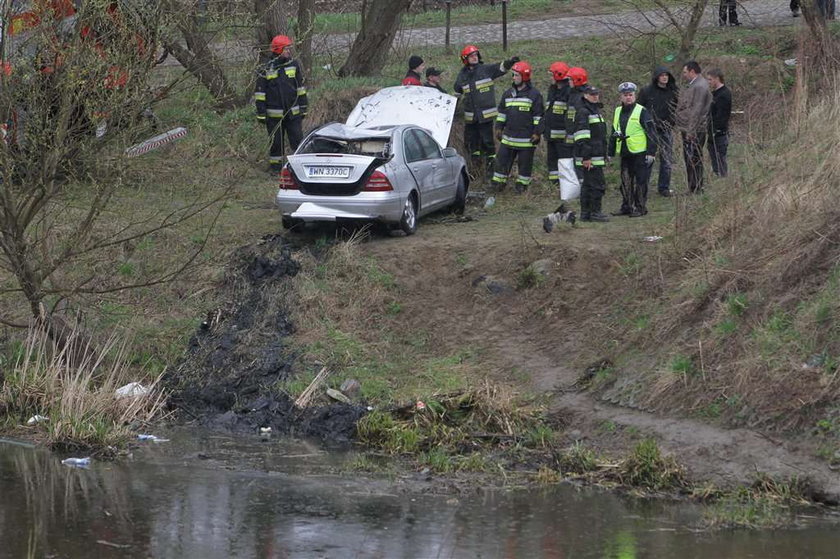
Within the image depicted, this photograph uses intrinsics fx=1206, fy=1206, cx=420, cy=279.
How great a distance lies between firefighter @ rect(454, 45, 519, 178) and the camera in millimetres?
17844

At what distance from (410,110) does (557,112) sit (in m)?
2.13

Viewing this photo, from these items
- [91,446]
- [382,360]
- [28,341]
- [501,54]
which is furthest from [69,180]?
[501,54]

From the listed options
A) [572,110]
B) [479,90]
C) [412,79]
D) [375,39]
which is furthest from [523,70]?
[375,39]

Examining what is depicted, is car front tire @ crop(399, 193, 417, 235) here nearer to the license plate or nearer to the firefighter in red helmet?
the license plate

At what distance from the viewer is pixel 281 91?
1741 cm

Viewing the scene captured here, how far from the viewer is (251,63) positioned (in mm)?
13469

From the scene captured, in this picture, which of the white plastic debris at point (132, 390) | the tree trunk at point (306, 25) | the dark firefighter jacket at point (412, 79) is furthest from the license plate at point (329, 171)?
the tree trunk at point (306, 25)

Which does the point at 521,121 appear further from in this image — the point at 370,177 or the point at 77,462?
the point at 77,462

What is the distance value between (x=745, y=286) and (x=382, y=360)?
388 cm

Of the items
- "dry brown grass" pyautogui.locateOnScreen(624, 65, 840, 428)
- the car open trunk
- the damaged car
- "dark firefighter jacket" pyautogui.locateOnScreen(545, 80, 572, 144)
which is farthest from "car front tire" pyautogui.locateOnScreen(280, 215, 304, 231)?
"dry brown grass" pyautogui.locateOnScreen(624, 65, 840, 428)

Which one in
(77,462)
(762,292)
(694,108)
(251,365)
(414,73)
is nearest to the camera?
(77,462)

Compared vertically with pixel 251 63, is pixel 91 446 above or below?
below

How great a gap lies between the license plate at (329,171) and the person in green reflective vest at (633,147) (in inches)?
141

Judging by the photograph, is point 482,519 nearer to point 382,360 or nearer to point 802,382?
point 802,382
